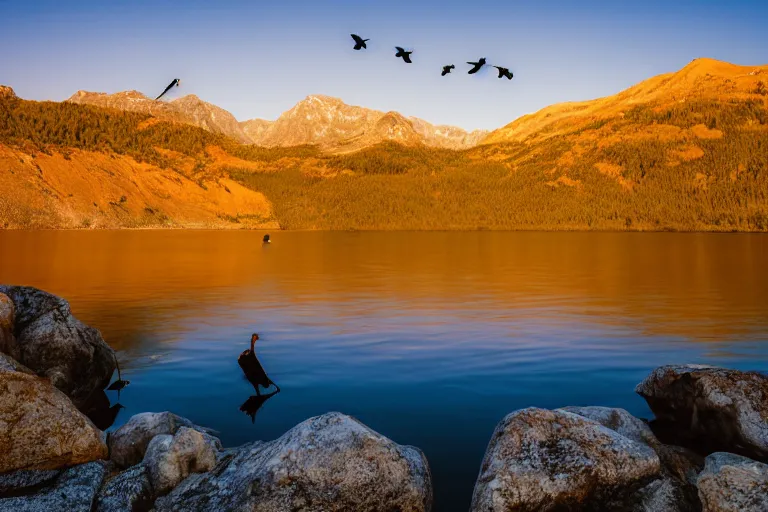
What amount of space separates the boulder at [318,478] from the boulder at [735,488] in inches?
182

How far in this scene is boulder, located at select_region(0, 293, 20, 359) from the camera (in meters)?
16.6

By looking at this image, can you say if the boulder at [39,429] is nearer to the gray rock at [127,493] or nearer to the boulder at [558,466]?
the gray rock at [127,493]

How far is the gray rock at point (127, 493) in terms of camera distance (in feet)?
37.5

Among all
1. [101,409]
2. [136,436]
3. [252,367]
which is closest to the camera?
[136,436]

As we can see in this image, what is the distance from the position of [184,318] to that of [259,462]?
25775 millimetres

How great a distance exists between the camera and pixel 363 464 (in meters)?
11.0

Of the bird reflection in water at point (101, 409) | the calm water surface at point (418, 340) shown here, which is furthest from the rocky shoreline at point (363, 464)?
the bird reflection in water at point (101, 409)

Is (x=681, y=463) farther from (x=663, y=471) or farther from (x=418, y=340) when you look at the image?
(x=418, y=340)

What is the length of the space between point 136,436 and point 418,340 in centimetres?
1682

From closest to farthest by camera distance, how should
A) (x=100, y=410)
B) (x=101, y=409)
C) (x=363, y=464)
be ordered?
(x=363, y=464)
(x=100, y=410)
(x=101, y=409)

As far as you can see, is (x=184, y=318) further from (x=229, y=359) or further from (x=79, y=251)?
(x=79, y=251)

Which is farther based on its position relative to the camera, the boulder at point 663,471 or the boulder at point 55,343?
the boulder at point 55,343

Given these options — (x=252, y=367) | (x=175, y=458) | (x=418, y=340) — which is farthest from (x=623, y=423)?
(x=418, y=340)

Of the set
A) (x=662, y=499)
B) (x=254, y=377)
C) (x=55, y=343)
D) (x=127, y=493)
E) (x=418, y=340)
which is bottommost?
(x=418, y=340)
